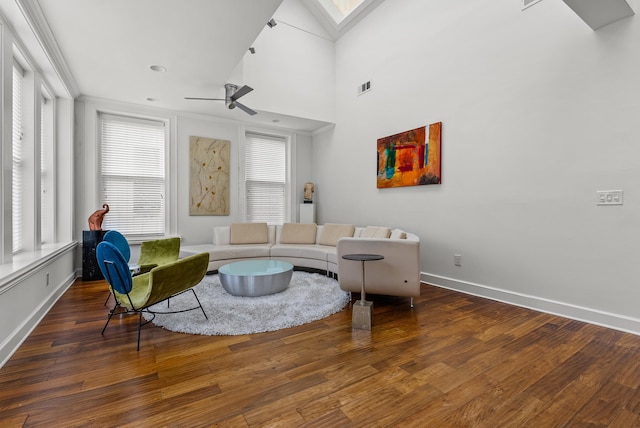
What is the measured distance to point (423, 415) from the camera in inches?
63.9

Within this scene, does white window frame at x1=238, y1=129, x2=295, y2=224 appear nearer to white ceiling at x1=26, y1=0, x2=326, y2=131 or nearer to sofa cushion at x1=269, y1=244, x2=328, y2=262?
sofa cushion at x1=269, y1=244, x2=328, y2=262

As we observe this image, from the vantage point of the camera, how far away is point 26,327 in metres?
2.60

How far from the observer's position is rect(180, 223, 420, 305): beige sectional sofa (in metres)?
3.28

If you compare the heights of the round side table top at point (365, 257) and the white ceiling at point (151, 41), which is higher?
the white ceiling at point (151, 41)

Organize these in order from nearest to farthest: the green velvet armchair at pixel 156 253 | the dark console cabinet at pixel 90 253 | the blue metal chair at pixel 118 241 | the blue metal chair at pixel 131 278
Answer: the blue metal chair at pixel 131 278 < the blue metal chair at pixel 118 241 < the green velvet armchair at pixel 156 253 < the dark console cabinet at pixel 90 253

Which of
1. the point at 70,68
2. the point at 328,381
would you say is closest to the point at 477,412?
the point at 328,381

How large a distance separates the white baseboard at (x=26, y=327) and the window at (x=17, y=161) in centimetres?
66

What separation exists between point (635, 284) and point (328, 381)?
290 cm

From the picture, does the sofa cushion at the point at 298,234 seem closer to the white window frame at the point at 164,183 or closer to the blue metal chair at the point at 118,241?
the white window frame at the point at 164,183

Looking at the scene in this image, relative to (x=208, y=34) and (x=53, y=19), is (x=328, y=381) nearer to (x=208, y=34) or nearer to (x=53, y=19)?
(x=208, y=34)

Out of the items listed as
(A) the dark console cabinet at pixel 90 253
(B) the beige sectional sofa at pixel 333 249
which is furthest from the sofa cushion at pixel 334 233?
(A) the dark console cabinet at pixel 90 253

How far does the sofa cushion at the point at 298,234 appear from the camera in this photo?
5699 mm

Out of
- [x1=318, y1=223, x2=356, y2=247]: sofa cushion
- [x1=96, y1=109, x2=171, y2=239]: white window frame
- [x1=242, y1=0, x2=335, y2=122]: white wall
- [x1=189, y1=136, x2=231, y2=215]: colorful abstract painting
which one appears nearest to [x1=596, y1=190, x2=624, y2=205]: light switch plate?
[x1=318, y1=223, x2=356, y2=247]: sofa cushion

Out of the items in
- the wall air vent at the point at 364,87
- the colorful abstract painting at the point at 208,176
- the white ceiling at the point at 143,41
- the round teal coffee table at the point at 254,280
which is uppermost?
the wall air vent at the point at 364,87
